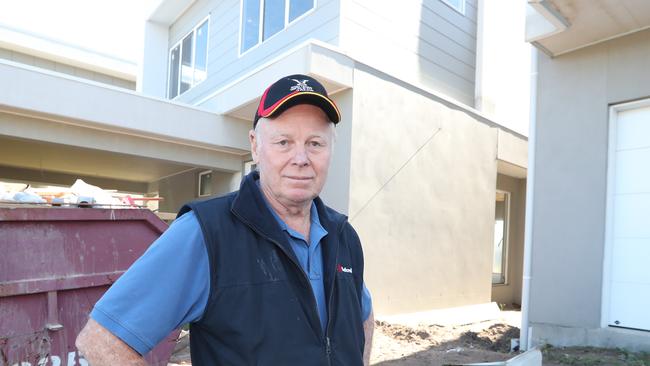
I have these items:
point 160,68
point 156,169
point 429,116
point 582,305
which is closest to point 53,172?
point 156,169

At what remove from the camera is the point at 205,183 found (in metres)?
12.3

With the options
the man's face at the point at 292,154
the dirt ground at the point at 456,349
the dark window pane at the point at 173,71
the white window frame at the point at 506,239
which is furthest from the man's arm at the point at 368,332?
the dark window pane at the point at 173,71

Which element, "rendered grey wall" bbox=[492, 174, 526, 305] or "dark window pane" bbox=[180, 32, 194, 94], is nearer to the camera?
"rendered grey wall" bbox=[492, 174, 526, 305]

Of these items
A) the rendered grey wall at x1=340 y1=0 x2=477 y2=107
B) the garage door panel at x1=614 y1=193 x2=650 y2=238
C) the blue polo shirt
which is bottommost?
the blue polo shirt

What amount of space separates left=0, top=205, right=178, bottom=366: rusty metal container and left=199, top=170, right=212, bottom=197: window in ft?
25.5

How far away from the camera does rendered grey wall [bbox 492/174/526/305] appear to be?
1281 centimetres

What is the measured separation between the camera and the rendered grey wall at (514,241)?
12812 millimetres

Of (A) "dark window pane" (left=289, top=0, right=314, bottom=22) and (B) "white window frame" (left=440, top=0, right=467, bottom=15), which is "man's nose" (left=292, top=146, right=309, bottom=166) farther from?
(B) "white window frame" (left=440, top=0, right=467, bottom=15)

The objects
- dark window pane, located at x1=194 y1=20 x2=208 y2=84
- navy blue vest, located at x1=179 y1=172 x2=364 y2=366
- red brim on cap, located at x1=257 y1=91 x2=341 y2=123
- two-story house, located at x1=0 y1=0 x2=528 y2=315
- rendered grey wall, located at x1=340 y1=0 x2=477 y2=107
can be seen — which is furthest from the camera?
dark window pane, located at x1=194 y1=20 x2=208 y2=84

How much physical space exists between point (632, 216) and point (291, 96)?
5.42 m

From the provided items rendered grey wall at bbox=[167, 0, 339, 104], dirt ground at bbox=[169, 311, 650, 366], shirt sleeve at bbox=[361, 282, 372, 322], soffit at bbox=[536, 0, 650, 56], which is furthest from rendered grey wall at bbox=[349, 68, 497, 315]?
shirt sleeve at bbox=[361, 282, 372, 322]

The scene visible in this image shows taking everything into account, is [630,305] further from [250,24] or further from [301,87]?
[250,24]

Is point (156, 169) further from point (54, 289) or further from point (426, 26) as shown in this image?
point (54, 289)

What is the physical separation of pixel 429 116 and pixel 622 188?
12.8 feet
